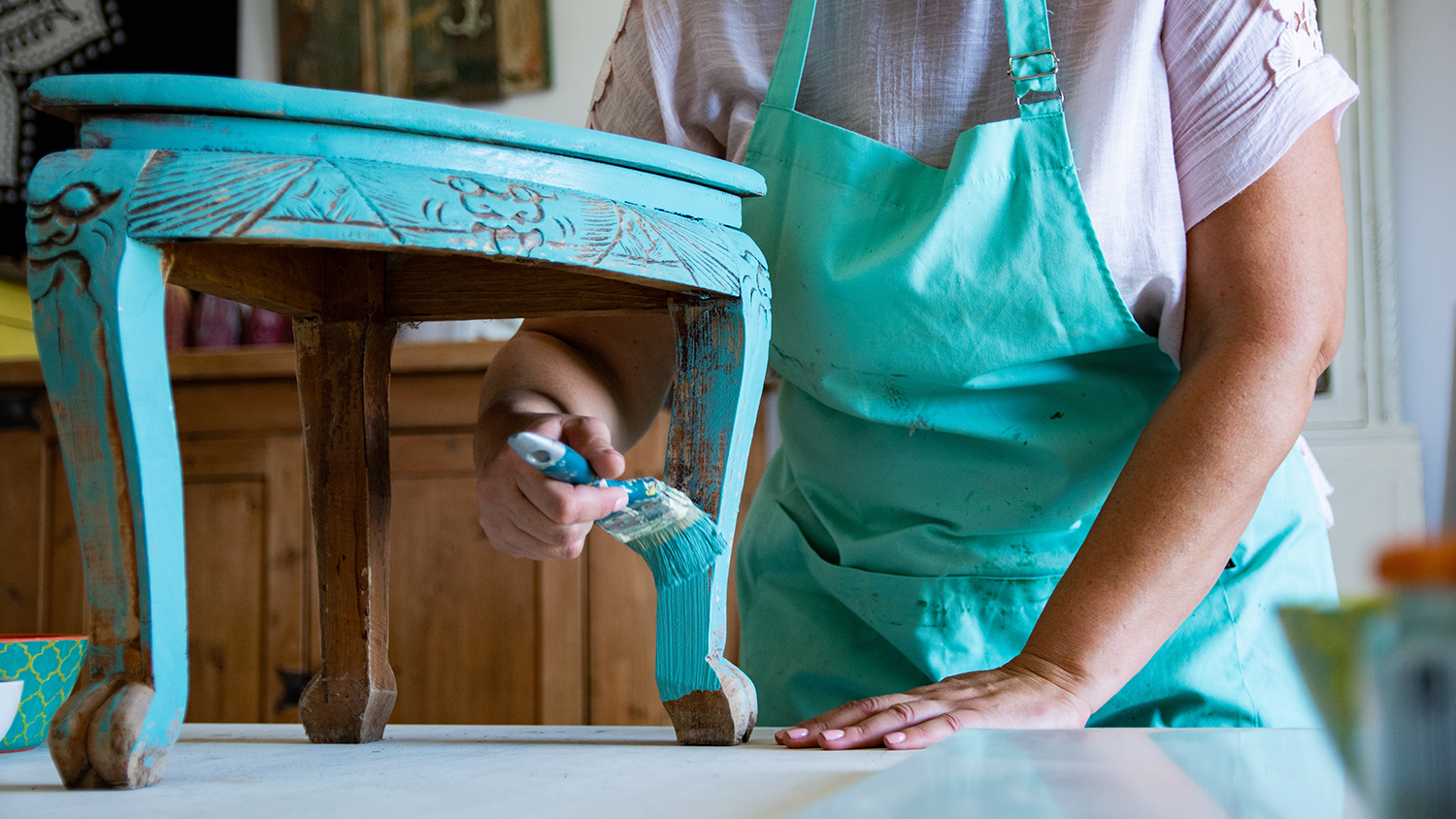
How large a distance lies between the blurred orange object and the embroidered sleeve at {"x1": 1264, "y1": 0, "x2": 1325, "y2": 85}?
0.50 metres

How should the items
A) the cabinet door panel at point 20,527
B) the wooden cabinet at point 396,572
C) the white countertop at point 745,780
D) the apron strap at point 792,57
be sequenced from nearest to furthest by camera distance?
1. the white countertop at point 745,780
2. the apron strap at point 792,57
3. the wooden cabinet at point 396,572
4. the cabinet door panel at point 20,527

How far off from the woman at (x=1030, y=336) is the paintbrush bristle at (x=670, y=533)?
0.19ft

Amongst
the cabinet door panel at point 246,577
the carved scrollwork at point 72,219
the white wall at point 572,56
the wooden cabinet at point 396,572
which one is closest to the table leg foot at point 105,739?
the carved scrollwork at point 72,219

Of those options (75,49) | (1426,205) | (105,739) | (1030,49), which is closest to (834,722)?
(105,739)

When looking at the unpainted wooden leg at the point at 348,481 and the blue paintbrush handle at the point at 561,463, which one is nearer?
the blue paintbrush handle at the point at 561,463

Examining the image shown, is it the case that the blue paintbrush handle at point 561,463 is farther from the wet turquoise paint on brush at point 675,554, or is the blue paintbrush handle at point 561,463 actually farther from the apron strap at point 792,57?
the apron strap at point 792,57

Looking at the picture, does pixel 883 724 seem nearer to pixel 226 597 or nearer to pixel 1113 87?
pixel 1113 87

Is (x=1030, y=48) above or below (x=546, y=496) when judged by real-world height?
above

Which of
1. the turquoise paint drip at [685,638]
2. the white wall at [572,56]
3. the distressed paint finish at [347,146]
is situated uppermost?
the white wall at [572,56]

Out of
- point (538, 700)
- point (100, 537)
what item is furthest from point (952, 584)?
point (538, 700)

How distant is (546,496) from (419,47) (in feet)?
6.19

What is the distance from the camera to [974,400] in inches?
24.4

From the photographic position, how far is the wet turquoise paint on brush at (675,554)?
0.42m

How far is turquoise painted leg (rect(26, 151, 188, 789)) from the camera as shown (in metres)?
0.32
